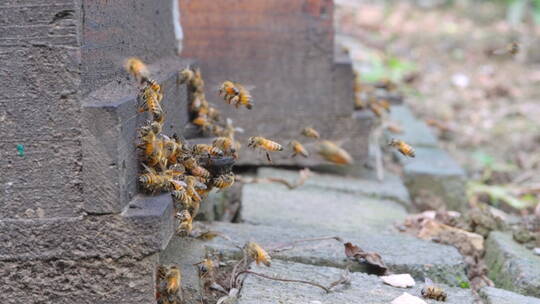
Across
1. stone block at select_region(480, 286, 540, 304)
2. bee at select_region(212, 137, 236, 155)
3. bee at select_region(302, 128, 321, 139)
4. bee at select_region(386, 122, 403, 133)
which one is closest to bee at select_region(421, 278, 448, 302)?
stone block at select_region(480, 286, 540, 304)

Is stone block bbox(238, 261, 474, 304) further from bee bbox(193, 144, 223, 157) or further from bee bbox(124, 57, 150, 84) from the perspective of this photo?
bee bbox(124, 57, 150, 84)

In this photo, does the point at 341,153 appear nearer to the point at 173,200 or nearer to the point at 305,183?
the point at 305,183

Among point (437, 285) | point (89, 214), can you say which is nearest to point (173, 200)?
point (89, 214)

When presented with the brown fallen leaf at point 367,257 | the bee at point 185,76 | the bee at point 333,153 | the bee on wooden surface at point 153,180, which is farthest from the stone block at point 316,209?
the bee on wooden surface at point 153,180

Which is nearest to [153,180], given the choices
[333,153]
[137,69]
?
[137,69]

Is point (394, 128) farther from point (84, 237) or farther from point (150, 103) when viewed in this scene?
point (84, 237)
